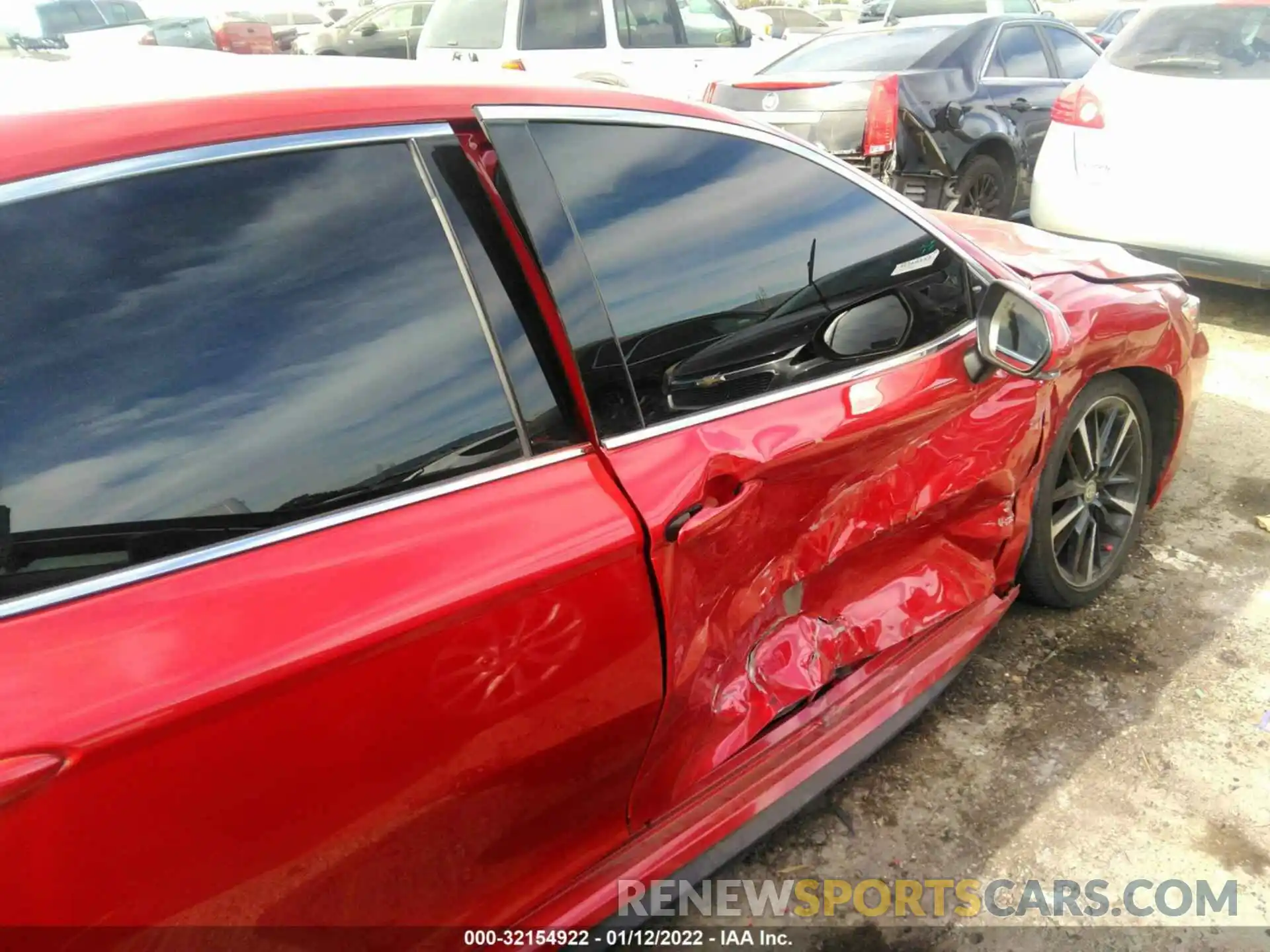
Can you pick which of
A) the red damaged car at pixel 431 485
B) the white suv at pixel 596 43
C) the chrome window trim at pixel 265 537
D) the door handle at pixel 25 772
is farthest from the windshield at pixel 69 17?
the door handle at pixel 25 772

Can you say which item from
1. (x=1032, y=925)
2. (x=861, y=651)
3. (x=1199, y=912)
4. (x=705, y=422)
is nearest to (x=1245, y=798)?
(x=1199, y=912)

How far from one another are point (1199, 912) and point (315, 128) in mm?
2282

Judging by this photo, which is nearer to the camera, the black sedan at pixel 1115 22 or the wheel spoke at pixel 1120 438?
the wheel spoke at pixel 1120 438

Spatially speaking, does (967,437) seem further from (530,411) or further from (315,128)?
(315,128)

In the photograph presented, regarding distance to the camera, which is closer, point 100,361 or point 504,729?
point 100,361

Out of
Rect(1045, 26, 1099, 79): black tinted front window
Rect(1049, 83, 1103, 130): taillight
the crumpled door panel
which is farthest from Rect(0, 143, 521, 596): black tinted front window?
Rect(1045, 26, 1099, 79): black tinted front window

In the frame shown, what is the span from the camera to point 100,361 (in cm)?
110

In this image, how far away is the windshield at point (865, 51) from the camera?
582cm

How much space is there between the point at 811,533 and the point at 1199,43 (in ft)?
15.1

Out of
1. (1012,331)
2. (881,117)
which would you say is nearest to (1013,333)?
(1012,331)

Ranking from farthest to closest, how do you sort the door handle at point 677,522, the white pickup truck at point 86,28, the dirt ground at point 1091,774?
the white pickup truck at point 86,28 → the dirt ground at point 1091,774 → the door handle at point 677,522

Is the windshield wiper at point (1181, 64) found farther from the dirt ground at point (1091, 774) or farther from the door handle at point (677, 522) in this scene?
the door handle at point (677, 522)

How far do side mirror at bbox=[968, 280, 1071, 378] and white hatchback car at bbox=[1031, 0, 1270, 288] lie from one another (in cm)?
323

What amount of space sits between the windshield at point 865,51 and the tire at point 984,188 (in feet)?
2.55
